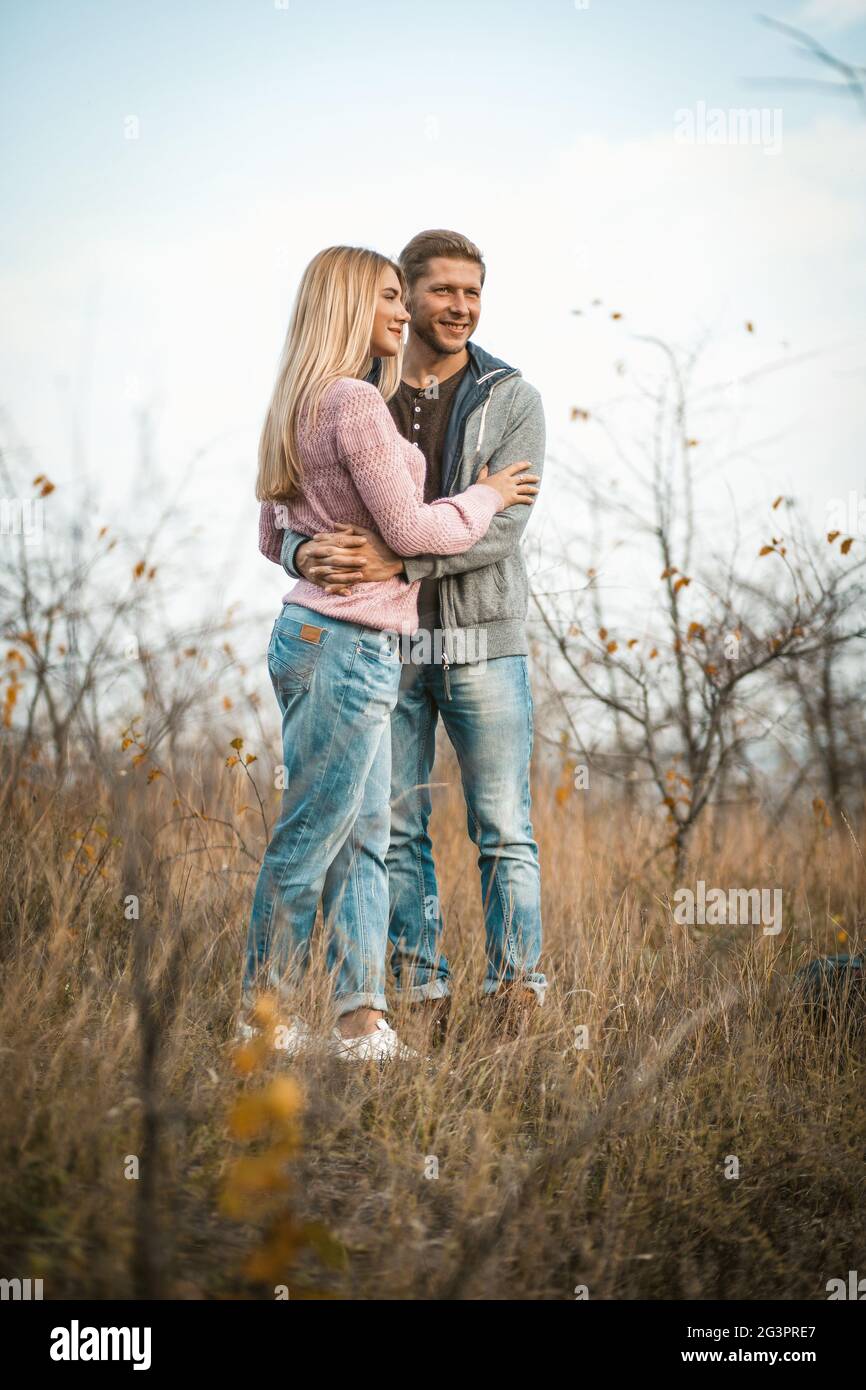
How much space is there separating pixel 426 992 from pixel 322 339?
5.76 ft

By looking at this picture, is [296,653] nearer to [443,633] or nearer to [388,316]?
[443,633]

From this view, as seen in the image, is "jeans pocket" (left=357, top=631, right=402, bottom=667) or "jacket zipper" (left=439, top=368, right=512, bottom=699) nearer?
"jeans pocket" (left=357, top=631, right=402, bottom=667)

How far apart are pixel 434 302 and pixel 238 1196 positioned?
254 centimetres

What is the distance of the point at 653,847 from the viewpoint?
499 centimetres

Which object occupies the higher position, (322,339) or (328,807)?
(322,339)

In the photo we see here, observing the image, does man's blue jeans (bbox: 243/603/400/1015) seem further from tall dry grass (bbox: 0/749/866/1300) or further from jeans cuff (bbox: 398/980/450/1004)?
jeans cuff (bbox: 398/980/450/1004)

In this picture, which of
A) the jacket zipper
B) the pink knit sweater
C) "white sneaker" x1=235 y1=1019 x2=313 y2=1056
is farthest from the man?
"white sneaker" x1=235 y1=1019 x2=313 y2=1056

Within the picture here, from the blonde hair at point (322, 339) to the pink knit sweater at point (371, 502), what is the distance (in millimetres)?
48

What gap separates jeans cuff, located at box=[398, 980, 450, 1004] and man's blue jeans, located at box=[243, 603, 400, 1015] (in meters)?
0.26

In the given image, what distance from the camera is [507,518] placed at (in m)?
3.14

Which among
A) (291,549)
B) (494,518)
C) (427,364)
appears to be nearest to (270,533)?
(291,549)

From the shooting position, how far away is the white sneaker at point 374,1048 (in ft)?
8.97

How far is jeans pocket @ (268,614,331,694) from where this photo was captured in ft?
9.29

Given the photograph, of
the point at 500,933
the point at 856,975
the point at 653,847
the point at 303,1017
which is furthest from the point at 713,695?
the point at 303,1017
